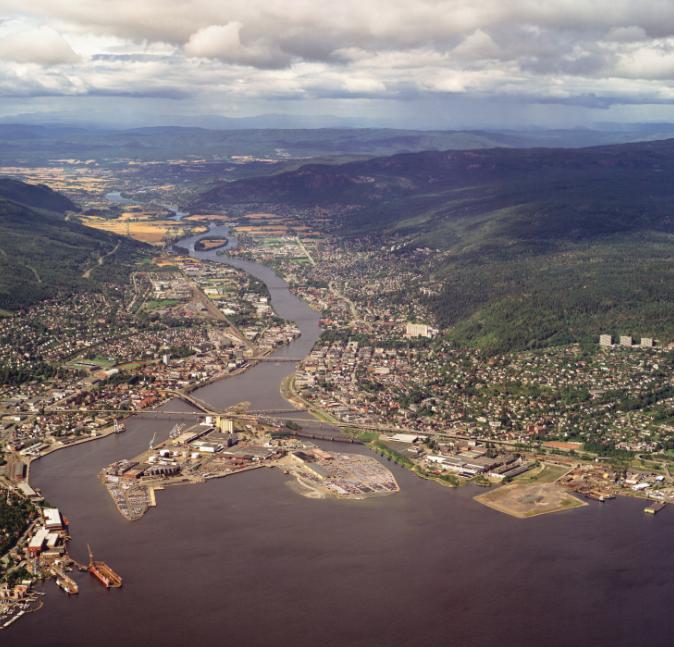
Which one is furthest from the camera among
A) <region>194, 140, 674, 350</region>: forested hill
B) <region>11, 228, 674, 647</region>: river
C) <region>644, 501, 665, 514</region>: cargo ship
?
<region>194, 140, 674, 350</region>: forested hill

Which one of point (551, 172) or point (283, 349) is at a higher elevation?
point (551, 172)

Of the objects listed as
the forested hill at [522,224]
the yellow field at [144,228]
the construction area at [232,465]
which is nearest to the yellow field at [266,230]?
the yellow field at [144,228]

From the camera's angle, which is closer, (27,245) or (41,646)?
(41,646)

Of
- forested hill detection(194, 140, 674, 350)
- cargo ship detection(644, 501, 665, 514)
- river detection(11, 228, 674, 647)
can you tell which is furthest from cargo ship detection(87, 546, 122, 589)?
forested hill detection(194, 140, 674, 350)

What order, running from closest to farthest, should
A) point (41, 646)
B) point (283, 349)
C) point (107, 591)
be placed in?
1. point (41, 646)
2. point (107, 591)
3. point (283, 349)

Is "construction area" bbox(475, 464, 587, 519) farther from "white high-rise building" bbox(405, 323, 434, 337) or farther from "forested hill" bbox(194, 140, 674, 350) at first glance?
"white high-rise building" bbox(405, 323, 434, 337)

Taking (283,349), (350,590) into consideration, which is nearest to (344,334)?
(283,349)

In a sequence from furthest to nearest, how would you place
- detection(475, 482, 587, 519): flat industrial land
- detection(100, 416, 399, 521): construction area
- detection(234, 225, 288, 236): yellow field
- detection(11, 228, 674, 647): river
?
1. detection(234, 225, 288, 236): yellow field
2. detection(100, 416, 399, 521): construction area
3. detection(475, 482, 587, 519): flat industrial land
4. detection(11, 228, 674, 647): river

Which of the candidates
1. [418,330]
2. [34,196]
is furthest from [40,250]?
[418,330]

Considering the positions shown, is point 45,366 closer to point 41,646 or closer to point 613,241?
point 41,646
